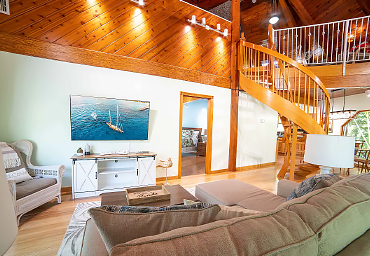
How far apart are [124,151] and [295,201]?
3218 mm

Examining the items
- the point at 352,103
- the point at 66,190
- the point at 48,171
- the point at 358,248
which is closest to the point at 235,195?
the point at 358,248

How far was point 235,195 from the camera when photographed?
224 cm

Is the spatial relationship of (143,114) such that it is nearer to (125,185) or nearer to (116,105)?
(116,105)

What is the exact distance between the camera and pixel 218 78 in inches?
200

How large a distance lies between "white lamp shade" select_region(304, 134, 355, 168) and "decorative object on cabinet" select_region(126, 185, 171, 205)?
1766 mm

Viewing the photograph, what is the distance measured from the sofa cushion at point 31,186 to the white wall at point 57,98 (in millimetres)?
609

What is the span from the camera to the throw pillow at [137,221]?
712mm

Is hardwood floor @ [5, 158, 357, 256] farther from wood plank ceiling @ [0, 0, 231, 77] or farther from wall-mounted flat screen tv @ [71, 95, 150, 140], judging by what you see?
wood plank ceiling @ [0, 0, 231, 77]

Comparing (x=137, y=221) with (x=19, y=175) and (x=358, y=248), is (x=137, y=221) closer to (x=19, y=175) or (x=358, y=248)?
(x=358, y=248)

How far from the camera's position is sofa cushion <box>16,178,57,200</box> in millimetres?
2274

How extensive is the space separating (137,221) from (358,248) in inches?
39.1

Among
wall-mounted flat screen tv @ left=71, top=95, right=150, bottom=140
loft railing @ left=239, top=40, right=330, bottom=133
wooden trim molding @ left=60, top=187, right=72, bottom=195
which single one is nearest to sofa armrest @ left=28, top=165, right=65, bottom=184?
wooden trim molding @ left=60, top=187, right=72, bottom=195

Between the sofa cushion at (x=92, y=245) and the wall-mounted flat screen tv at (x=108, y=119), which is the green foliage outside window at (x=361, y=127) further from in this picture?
the sofa cushion at (x=92, y=245)

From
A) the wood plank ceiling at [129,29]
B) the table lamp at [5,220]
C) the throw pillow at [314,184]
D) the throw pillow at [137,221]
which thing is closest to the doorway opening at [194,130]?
the wood plank ceiling at [129,29]
